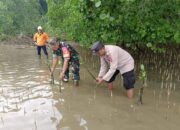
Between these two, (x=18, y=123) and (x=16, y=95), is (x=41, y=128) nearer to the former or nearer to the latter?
(x=18, y=123)

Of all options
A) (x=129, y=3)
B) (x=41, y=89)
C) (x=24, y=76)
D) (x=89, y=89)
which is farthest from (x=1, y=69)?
(x=129, y=3)

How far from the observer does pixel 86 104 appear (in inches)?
310

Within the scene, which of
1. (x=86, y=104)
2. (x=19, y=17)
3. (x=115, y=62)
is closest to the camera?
(x=115, y=62)

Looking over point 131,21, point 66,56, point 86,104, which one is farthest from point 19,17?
point 86,104

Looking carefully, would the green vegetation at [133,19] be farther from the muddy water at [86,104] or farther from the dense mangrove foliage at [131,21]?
the muddy water at [86,104]

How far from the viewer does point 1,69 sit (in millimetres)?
12508

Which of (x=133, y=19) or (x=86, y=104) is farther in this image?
(x=133, y=19)

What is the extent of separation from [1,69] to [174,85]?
6.58 m

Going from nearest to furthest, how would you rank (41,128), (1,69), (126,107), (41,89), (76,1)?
1. (41,128)
2. (126,107)
3. (41,89)
4. (76,1)
5. (1,69)

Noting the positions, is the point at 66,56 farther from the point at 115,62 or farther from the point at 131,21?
the point at 131,21

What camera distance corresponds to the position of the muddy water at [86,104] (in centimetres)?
661

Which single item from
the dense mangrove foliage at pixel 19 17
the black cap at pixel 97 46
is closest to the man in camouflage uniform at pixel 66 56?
the black cap at pixel 97 46

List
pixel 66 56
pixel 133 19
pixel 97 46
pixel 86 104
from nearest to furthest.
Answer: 1. pixel 97 46
2. pixel 86 104
3. pixel 66 56
4. pixel 133 19

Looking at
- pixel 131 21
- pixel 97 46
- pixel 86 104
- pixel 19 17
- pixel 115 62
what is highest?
pixel 19 17
